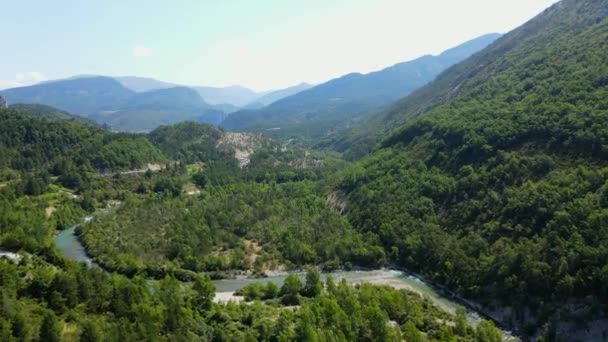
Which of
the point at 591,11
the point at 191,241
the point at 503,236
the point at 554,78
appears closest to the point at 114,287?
the point at 191,241

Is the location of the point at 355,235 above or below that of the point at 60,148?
below

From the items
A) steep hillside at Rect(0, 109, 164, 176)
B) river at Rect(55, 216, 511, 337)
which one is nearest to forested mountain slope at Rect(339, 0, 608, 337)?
river at Rect(55, 216, 511, 337)

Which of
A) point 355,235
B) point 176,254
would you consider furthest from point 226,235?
point 355,235

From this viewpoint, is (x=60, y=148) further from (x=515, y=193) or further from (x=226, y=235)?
(x=515, y=193)

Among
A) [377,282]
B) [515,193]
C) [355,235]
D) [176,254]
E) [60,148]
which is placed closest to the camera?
[377,282]

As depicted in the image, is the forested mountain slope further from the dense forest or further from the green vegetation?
the dense forest

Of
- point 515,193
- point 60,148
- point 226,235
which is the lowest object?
point 226,235

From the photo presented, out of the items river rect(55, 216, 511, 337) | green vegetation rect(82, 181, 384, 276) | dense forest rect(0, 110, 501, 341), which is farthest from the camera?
green vegetation rect(82, 181, 384, 276)

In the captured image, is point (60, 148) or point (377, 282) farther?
point (60, 148)

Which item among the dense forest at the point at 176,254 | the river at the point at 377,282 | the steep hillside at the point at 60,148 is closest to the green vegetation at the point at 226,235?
the dense forest at the point at 176,254
